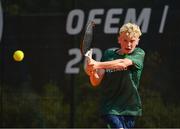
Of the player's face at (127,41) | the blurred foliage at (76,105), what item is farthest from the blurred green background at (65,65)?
the player's face at (127,41)

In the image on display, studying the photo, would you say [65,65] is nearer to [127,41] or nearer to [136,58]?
[136,58]

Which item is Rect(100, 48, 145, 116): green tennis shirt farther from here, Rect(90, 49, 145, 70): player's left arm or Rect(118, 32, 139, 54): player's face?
Rect(118, 32, 139, 54): player's face

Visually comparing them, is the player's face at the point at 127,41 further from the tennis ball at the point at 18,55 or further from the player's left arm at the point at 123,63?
the tennis ball at the point at 18,55

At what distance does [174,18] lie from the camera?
8.34 metres

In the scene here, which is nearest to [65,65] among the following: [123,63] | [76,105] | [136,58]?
[76,105]

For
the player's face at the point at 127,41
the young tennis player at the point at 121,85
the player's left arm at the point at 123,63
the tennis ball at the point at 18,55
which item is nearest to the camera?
the player's left arm at the point at 123,63

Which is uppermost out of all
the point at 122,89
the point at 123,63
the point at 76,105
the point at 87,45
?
the point at 87,45

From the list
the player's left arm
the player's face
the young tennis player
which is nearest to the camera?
the player's left arm

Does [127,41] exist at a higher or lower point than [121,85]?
higher

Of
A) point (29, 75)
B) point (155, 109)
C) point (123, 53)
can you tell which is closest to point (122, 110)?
point (123, 53)

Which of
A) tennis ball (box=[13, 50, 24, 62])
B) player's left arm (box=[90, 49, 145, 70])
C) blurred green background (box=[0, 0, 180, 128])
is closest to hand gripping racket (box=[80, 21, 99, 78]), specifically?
player's left arm (box=[90, 49, 145, 70])

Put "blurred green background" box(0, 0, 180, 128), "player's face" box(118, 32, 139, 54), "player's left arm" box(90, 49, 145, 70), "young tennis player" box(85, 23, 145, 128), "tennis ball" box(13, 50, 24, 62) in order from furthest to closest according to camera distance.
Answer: "tennis ball" box(13, 50, 24, 62)
"blurred green background" box(0, 0, 180, 128)
"young tennis player" box(85, 23, 145, 128)
"player's face" box(118, 32, 139, 54)
"player's left arm" box(90, 49, 145, 70)

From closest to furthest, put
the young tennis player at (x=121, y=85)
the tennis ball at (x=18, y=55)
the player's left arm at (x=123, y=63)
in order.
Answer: the player's left arm at (x=123, y=63)
the young tennis player at (x=121, y=85)
the tennis ball at (x=18, y=55)

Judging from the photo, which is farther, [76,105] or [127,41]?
[76,105]
